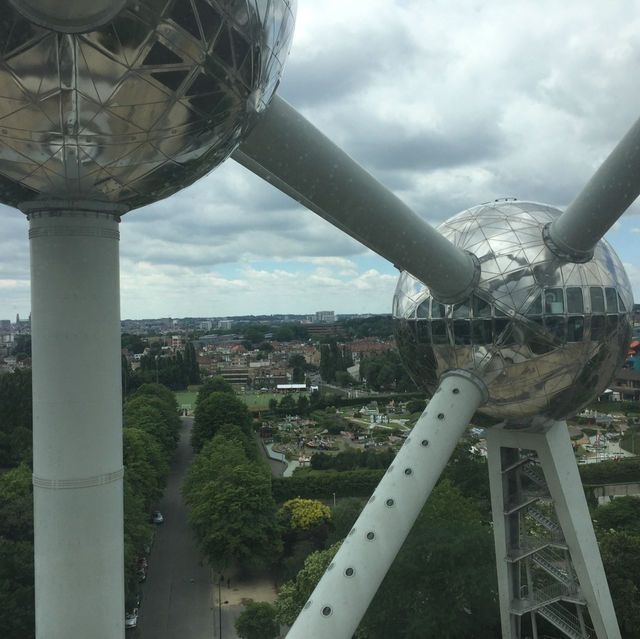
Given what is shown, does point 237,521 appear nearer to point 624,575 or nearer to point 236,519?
point 236,519

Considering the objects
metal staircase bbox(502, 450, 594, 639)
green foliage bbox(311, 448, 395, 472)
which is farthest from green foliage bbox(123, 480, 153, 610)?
green foliage bbox(311, 448, 395, 472)

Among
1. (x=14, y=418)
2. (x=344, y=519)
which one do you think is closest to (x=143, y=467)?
(x=344, y=519)

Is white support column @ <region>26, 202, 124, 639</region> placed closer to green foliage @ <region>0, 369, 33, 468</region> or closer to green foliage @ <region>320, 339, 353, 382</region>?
green foliage @ <region>0, 369, 33, 468</region>

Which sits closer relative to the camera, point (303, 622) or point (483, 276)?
point (303, 622)

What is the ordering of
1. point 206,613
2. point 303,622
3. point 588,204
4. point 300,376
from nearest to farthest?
point 303,622, point 588,204, point 206,613, point 300,376

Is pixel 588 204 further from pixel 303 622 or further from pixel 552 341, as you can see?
pixel 303 622

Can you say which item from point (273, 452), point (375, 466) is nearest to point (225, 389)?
point (273, 452)

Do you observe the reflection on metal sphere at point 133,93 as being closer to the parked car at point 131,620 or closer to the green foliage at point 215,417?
the parked car at point 131,620
